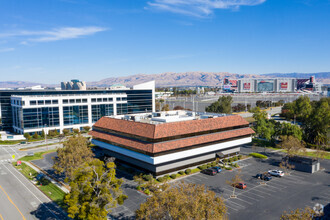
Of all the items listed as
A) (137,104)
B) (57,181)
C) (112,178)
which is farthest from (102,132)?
(137,104)

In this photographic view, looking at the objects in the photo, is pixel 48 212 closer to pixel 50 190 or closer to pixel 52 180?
pixel 50 190

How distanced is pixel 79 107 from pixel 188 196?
95.4m

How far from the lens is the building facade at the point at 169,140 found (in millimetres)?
53375

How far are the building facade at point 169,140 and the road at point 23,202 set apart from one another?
19402 mm

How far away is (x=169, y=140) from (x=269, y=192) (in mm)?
23133

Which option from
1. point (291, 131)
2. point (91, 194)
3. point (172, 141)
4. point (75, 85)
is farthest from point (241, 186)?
point (75, 85)

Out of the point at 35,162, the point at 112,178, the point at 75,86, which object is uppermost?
the point at 75,86

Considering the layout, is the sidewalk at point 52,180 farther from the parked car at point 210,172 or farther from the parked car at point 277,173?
the parked car at point 277,173

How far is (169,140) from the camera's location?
54594 millimetres

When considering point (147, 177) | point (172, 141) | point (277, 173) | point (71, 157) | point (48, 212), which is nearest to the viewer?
point (48, 212)

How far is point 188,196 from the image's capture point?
1127 inches

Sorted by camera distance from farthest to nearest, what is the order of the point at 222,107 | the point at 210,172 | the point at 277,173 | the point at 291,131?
the point at 222,107 → the point at 291,131 → the point at 210,172 → the point at 277,173

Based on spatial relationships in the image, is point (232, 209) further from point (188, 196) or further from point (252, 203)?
point (188, 196)

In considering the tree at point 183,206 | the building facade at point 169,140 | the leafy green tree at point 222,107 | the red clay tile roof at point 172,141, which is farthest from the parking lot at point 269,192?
the leafy green tree at point 222,107
